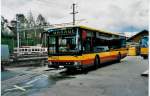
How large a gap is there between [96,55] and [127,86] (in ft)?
25.6

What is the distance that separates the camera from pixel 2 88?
1212 cm

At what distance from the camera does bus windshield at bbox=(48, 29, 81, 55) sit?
56.9 ft

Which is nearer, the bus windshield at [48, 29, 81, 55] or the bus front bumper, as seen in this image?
the bus front bumper

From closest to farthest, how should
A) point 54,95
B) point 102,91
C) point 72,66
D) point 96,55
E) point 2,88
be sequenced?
1. point 54,95
2. point 102,91
3. point 2,88
4. point 72,66
5. point 96,55

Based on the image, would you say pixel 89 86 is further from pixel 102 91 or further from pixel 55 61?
pixel 55 61

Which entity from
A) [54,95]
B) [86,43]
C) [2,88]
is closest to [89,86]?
[54,95]

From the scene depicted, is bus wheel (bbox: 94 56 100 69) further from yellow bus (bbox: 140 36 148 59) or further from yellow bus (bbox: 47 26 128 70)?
yellow bus (bbox: 140 36 148 59)

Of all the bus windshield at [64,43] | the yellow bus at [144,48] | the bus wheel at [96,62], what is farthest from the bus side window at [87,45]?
the yellow bus at [144,48]

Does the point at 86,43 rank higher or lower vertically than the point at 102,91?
higher

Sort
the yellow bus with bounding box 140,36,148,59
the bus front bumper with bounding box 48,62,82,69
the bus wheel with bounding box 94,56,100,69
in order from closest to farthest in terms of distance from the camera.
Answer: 1. the bus front bumper with bounding box 48,62,82,69
2. the bus wheel with bounding box 94,56,100,69
3. the yellow bus with bounding box 140,36,148,59

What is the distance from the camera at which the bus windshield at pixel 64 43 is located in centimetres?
1734

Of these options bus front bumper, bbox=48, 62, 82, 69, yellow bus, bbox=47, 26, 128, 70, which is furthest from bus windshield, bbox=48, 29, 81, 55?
bus front bumper, bbox=48, 62, 82, 69

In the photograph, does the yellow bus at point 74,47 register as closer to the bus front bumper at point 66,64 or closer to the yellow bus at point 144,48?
the bus front bumper at point 66,64

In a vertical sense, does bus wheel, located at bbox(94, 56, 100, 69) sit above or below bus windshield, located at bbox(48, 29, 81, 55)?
→ below
